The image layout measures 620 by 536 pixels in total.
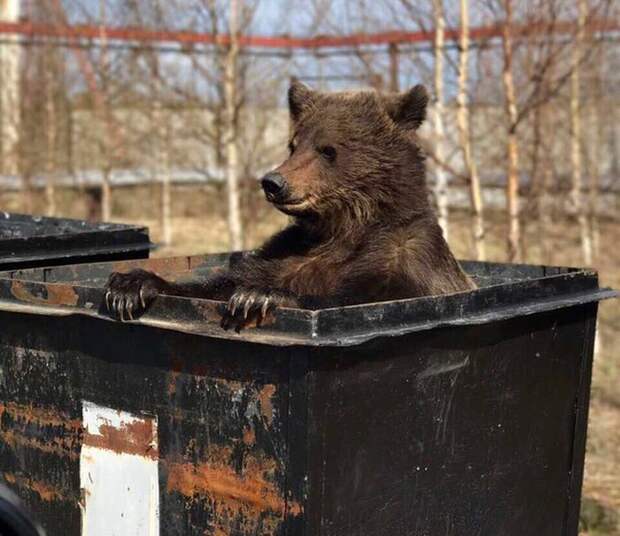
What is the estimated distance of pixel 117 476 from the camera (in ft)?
7.48

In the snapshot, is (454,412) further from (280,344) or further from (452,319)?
(280,344)

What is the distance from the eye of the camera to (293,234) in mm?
3070

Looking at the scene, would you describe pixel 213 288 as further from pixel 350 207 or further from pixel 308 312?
pixel 308 312

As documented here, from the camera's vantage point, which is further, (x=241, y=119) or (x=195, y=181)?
(x=195, y=181)

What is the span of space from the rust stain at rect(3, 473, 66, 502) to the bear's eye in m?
1.26

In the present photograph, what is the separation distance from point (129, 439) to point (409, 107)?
1.40 m

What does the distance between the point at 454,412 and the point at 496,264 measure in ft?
4.76

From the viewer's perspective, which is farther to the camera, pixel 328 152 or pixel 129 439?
pixel 328 152

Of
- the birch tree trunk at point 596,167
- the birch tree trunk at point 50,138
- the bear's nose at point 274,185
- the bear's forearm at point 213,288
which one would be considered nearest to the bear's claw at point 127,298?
the bear's forearm at point 213,288

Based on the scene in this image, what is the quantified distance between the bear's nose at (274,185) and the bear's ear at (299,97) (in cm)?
43

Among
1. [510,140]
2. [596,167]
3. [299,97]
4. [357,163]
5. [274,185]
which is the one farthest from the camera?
[596,167]

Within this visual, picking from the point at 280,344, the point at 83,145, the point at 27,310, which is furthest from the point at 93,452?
the point at 83,145

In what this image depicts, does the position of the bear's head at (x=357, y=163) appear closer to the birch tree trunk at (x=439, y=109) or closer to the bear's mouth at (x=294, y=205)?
the bear's mouth at (x=294, y=205)

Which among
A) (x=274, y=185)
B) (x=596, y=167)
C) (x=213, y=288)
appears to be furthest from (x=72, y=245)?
(x=596, y=167)
